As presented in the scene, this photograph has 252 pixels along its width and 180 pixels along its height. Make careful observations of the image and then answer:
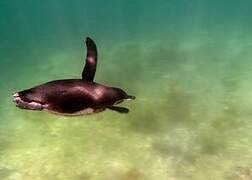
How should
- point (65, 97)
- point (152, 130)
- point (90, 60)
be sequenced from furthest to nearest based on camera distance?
point (152, 130), point (90, 60), point (65, 97)

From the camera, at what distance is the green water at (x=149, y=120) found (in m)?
8.31

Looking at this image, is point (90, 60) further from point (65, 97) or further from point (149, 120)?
point (149, 120)

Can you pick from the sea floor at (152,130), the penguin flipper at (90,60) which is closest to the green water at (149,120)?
the sea floor at (152,130)

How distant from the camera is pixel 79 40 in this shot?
2211cm

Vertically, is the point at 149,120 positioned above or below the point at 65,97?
above

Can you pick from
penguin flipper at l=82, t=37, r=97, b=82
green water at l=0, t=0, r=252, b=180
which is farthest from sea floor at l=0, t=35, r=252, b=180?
penguin flipper at l=82, t=37, r=97, b=82

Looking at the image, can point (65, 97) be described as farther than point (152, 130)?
No

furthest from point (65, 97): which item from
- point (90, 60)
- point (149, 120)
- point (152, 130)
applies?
point (149, 120)

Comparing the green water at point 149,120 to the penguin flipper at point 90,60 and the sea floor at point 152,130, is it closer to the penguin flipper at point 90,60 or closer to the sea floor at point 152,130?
the sea floor at point 152,130

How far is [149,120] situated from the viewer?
9.93 meters

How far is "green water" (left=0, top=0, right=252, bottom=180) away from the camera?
8.31m

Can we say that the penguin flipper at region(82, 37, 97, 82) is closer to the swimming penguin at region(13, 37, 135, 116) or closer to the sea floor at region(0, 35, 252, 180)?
the swimming penguin at region(13, 37, 135, 116)

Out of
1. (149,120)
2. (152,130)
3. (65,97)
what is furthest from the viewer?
(149,120)

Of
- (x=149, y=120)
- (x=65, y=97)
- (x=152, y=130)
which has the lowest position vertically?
(x=65, y=97)
